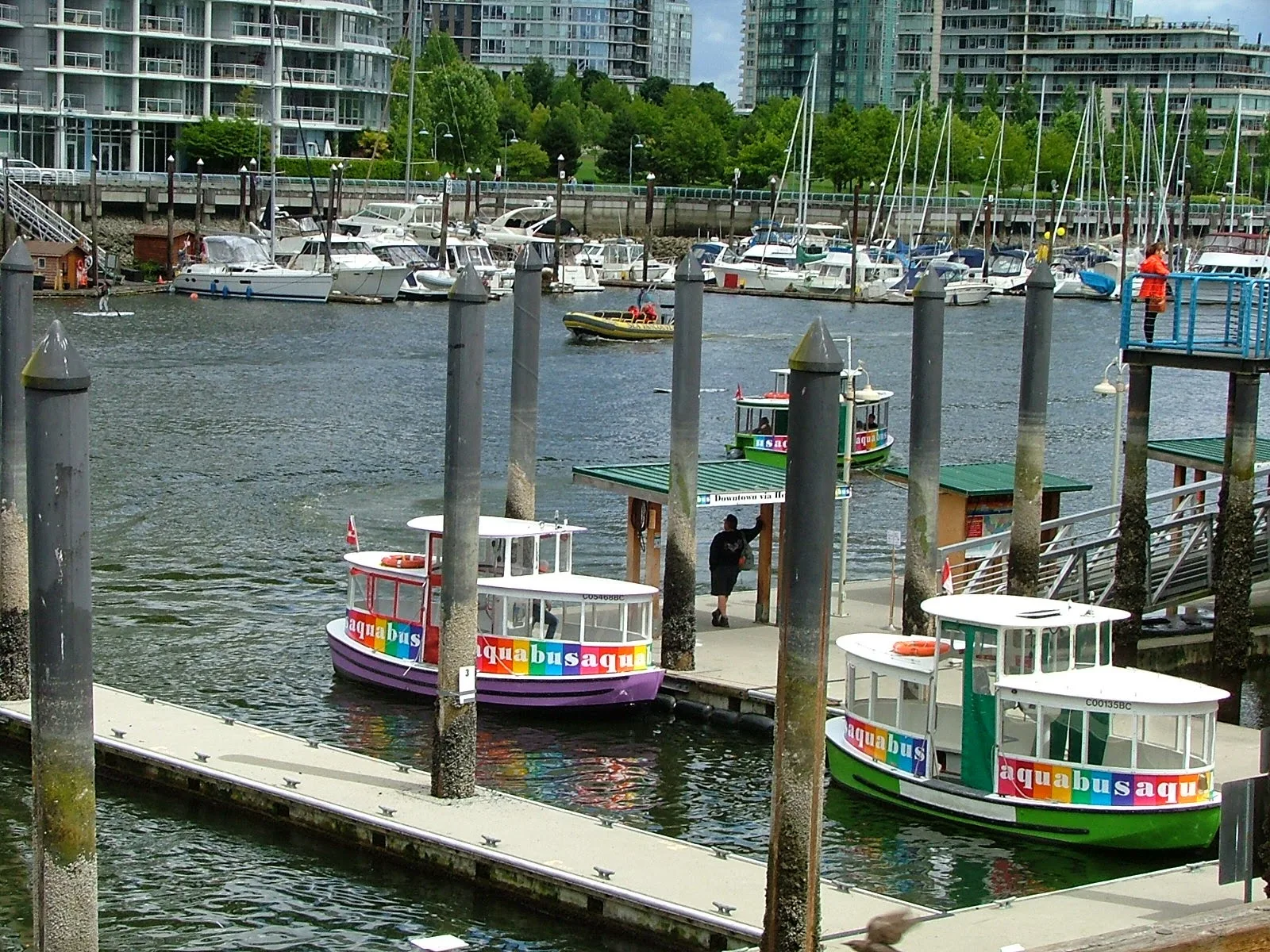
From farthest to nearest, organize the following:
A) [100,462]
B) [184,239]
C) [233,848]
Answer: [184,239], [100,462], [233,848]

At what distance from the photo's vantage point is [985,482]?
33188 millimetres

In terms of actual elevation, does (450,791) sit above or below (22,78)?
below

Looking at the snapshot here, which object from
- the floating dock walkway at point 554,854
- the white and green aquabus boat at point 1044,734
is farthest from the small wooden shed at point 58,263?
the white and green aquabus boat at point 1044,734

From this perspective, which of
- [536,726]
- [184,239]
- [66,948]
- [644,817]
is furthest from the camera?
[184,239]

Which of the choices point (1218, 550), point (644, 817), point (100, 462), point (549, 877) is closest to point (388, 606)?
point (644, 817)

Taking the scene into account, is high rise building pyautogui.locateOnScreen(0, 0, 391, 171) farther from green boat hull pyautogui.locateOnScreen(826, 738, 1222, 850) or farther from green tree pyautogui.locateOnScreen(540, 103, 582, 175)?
green boat hull pyautogui.locateOnScreen(826, 738, 1222, 850)

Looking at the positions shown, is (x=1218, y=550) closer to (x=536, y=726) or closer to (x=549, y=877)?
(x=536, y=726)

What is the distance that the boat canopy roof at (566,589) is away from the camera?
2689 centimetres

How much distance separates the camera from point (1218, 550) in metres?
29.6

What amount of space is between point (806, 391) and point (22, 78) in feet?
429

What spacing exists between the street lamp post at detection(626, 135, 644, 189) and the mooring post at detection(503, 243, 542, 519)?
144 m

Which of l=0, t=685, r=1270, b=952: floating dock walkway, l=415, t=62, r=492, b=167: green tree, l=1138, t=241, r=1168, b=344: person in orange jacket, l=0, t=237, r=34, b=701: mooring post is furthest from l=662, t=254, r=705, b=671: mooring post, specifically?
l=415, t=62, r=492, b=167: green tree

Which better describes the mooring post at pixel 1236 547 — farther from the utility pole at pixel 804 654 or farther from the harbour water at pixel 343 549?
the utility pole at pixel 804 654

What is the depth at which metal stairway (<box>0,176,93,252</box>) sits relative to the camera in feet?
362
